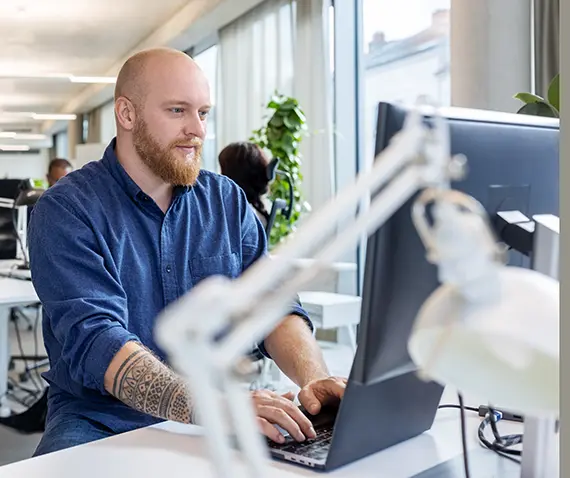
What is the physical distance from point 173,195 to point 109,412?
1.66 feet

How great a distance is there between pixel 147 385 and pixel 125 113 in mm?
→ 764

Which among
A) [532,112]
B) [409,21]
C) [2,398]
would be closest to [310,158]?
[409,21]

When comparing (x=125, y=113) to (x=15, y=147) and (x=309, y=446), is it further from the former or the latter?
(x=15, y=147)

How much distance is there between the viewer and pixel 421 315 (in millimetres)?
385

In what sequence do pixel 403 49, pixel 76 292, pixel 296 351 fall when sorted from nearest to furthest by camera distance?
pixel 76 292 < pixel 296 351 < pixel 403 49

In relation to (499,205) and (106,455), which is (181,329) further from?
(106,455)

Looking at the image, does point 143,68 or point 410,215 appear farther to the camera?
point 143,68

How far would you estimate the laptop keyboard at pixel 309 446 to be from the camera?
1.03m

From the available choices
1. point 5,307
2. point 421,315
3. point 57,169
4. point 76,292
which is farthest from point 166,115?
point 57,169

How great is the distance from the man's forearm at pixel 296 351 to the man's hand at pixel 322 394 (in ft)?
0.85

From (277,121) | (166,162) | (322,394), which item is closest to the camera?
(322,394)

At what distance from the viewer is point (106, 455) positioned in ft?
3.50

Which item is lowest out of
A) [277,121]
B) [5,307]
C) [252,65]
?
[5,307]

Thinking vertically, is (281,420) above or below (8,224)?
below
